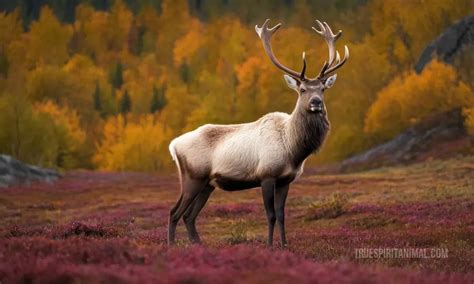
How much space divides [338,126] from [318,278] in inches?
1892

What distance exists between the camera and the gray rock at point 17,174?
3838 centimetres

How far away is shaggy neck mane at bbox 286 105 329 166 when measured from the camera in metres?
11.2

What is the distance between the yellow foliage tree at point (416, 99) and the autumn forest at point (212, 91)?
72 millimetres

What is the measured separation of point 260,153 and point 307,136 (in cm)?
84

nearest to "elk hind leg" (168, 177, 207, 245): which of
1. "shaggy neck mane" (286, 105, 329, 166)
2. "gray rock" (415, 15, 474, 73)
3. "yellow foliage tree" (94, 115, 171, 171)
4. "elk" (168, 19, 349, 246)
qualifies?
"elk" (168, 19, 349, 246)

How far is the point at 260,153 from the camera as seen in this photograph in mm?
11344

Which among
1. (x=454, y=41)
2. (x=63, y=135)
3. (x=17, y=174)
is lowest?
(x=17, y=174)

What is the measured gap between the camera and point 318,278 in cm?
604

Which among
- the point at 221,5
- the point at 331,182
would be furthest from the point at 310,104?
the point at 221,5

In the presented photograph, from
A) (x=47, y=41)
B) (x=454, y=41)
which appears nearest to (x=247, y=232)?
(x=454, y=41)

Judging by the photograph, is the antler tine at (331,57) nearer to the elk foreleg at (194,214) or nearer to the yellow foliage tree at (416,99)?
the elk foreleg at (194,214)

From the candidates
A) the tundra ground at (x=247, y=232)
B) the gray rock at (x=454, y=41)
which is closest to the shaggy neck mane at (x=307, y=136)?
the tundra ground at (x=247, y=232)

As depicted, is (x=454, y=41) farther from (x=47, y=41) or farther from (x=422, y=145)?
(x=47, y=41)

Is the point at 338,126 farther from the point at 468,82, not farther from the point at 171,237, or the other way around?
the point at 171,237
